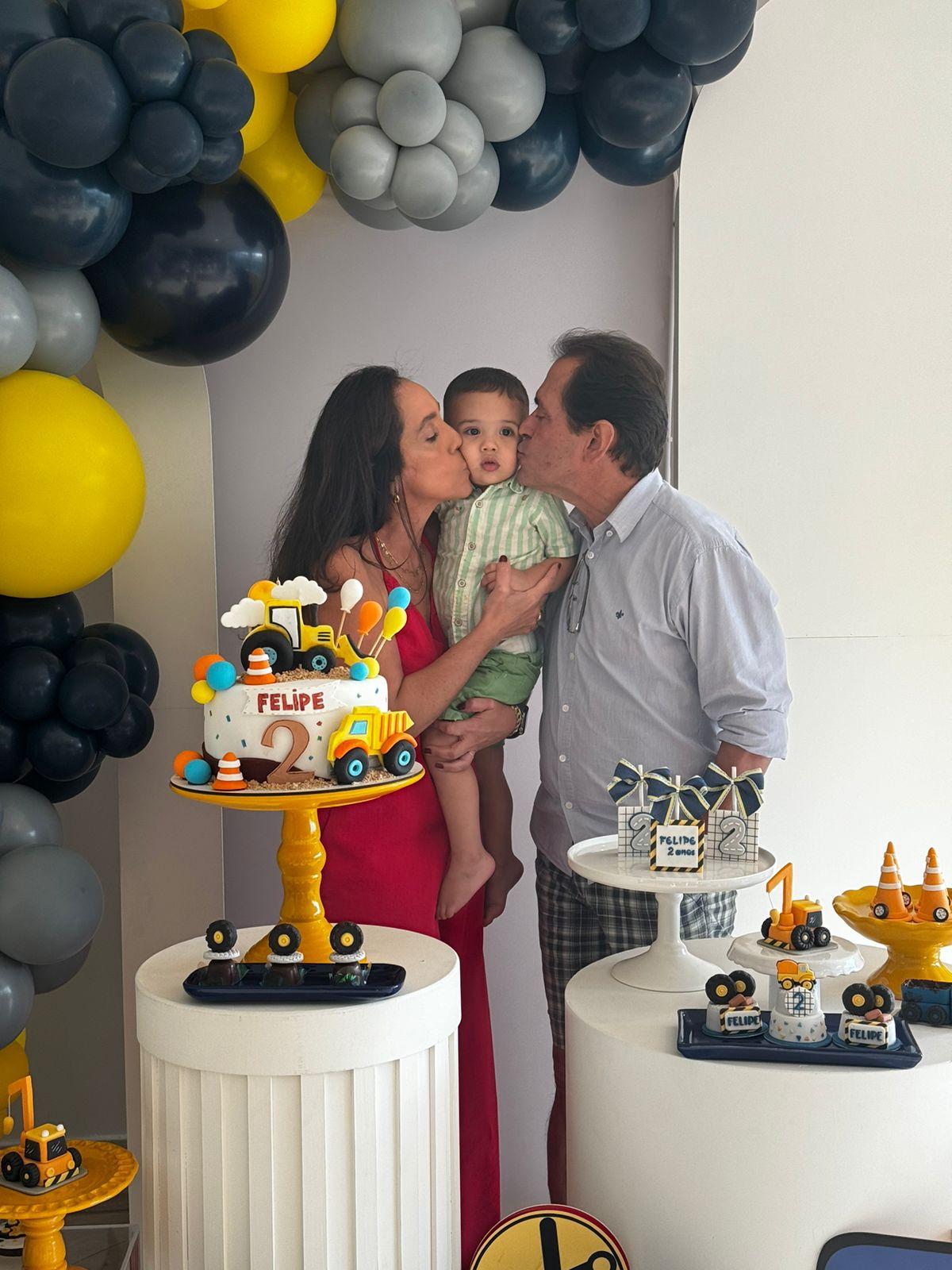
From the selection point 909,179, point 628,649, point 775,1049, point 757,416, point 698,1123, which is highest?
point 909,179

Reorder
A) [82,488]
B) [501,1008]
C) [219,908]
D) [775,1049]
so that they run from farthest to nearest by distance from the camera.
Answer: [501,1008]
[219,908]
[82,488]
[775,1049]

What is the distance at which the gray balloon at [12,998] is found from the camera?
204 centimetres

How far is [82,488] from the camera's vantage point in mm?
2080

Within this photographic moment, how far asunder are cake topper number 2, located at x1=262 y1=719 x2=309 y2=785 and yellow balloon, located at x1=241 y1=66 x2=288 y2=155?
1.13 meters

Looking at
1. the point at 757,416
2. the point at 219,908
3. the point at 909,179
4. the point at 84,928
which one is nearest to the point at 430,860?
the point at 219,908

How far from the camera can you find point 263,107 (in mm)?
2260

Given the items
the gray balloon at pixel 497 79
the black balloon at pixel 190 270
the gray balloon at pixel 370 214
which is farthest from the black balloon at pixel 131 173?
the gray balloon at pixel 497 79

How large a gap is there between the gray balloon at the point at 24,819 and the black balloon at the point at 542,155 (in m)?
1.51

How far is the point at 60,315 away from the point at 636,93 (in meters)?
1.14

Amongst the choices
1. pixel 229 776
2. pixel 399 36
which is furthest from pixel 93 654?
pixel 399 36

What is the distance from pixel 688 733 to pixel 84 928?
1.20 m

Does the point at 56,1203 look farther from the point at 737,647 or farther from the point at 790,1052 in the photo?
the point at 737,647

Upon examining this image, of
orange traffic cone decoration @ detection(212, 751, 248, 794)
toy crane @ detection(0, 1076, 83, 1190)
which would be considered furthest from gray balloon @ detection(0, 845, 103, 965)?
orange traffic cone decoration @ detection(212, 751, 248, 794)

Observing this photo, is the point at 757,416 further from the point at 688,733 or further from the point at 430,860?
the point at 430,860
